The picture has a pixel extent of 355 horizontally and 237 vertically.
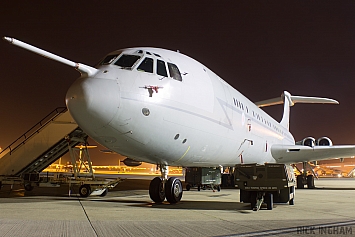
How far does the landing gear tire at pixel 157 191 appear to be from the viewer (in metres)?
11.2

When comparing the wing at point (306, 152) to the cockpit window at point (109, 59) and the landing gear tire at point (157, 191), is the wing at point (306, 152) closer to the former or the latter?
the landing gear tire at point (157, 191)

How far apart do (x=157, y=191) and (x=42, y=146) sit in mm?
7943

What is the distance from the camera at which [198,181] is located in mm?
17703

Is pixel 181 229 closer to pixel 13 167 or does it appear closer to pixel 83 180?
pixel 83 180

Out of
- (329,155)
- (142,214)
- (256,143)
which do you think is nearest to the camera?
(142,214)

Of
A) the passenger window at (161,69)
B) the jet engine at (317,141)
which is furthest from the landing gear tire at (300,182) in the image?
the passenger window at (161,69)

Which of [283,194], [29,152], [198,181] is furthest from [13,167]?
[283,194]

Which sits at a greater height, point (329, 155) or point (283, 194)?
point (329, 155)

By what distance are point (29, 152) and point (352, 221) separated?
46.8 ft

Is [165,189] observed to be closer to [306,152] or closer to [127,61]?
[127,61]

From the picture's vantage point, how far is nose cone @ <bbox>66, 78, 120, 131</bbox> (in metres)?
8.62

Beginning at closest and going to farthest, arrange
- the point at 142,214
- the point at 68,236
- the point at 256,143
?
1. the point at 68,236
2. the point at 142,214
3. the point at 256,143

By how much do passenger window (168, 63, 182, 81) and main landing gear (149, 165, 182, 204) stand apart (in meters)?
2.91

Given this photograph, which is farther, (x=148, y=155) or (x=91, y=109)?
(x=148, y=155)
